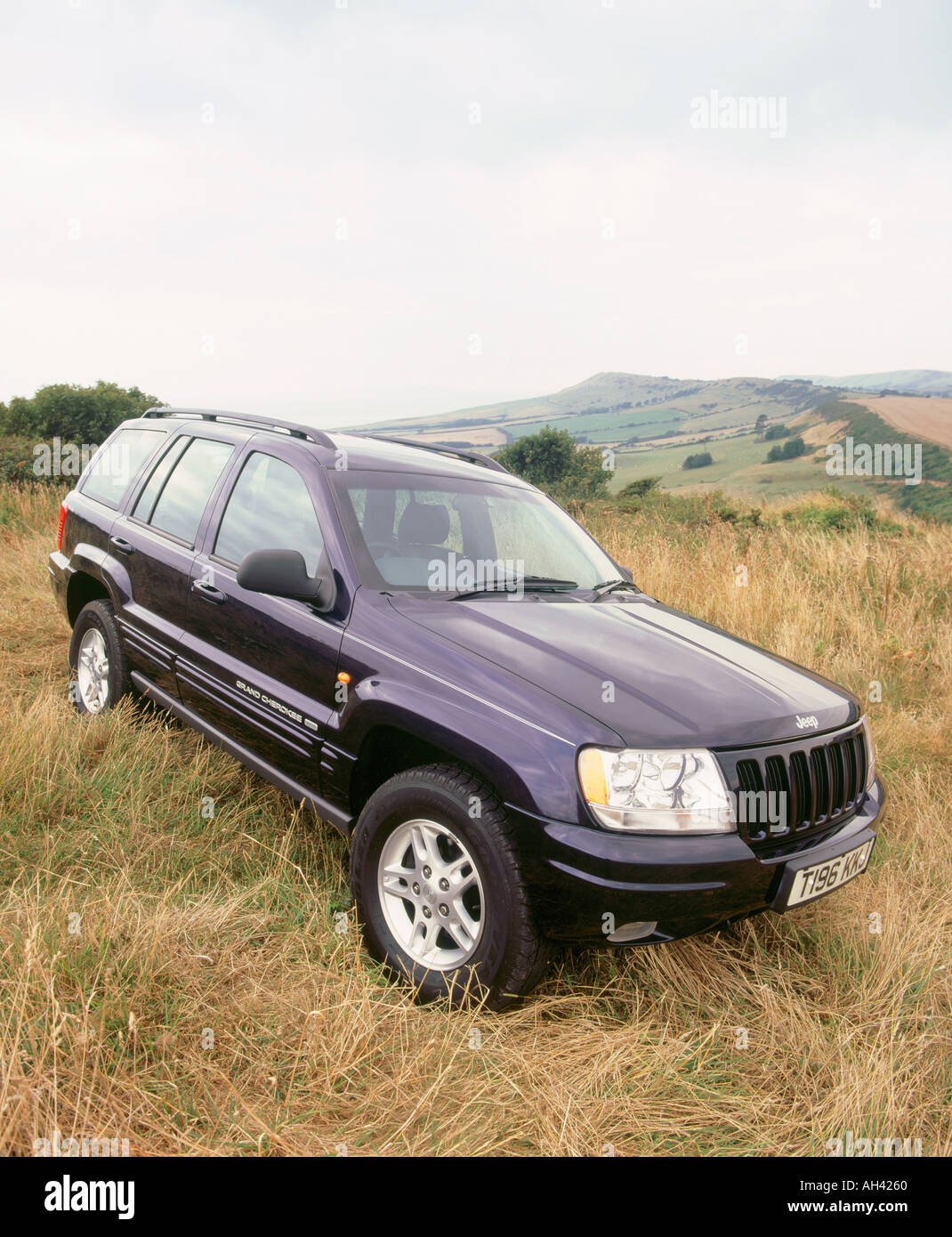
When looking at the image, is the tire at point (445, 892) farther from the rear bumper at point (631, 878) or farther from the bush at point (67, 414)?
the bush at point (67, 414)

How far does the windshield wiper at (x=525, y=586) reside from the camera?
124 inches

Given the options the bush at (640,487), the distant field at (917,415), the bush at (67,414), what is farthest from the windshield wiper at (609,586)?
the bush at (67,414)

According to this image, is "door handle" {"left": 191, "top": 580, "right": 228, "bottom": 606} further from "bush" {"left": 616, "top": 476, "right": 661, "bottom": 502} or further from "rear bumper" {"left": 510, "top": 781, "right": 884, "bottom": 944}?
"bush" {"left": 616, "top": 476, "right": 661, "bottom": 502}

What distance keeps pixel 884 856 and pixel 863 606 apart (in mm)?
3678

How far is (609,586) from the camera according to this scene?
368cm

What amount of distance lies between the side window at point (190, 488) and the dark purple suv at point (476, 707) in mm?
20

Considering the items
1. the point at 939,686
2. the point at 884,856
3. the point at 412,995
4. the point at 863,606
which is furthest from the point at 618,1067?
the point at 863,606

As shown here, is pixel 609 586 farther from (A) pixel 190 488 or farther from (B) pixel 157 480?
(B) pixel 157 480

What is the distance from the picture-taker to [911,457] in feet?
50.5

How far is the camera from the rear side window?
15.3ft

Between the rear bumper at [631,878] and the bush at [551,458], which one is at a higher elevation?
the bush at [551,458]

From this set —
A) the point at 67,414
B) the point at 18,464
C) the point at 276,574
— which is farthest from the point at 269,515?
the point at 67,414

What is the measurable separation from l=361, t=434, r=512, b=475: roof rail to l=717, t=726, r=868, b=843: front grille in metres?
2.36
